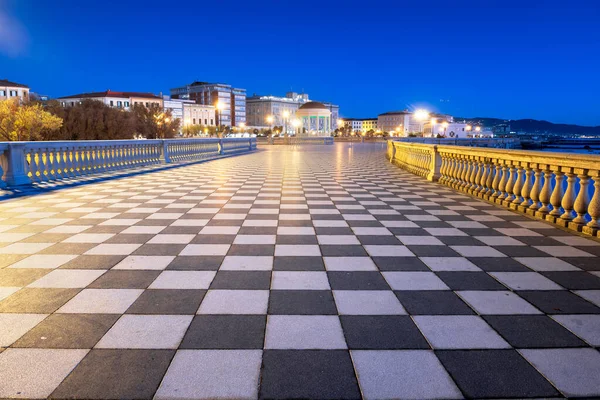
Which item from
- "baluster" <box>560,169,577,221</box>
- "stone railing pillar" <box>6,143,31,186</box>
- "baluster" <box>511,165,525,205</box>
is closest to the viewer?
"baluster" <box>560,169,577,221</box>

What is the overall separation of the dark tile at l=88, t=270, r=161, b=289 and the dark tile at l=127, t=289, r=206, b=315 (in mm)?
221

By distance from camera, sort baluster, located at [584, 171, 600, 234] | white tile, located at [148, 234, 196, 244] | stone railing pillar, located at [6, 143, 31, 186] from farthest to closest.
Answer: stone railing pillar, located at [6, 143, 31, 186], baluster, located at [584, 171, 600, 234], white tile, located at [148, 234, 196, 244]

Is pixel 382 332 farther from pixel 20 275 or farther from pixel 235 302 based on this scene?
pixel 20 275

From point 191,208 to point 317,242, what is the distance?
10.2 feet

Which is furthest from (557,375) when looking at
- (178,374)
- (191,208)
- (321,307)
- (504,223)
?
(191,208)

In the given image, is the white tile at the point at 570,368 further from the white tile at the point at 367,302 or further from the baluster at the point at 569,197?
the baluster at the point at 569,197

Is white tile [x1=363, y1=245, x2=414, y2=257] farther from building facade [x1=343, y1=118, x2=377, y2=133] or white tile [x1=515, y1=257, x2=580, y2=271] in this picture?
building facade [x1=343, y1=118, x2=377, y2=133]

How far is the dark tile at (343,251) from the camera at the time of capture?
4.50m

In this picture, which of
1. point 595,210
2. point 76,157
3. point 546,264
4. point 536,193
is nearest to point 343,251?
point 546,264

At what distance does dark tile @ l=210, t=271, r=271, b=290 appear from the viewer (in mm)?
3516

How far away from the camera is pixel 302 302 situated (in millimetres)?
3191

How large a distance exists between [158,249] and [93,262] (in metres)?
0.70

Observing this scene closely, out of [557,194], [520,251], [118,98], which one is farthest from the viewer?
[118,98]

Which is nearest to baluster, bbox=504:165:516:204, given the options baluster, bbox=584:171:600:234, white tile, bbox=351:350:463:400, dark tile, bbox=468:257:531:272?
baluster, bbox=584:171:600:234
